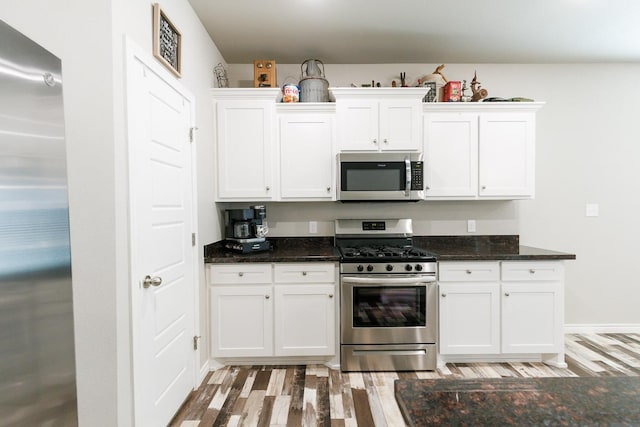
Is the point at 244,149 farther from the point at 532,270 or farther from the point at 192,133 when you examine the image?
the point at 532,270

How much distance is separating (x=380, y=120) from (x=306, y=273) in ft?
4.85

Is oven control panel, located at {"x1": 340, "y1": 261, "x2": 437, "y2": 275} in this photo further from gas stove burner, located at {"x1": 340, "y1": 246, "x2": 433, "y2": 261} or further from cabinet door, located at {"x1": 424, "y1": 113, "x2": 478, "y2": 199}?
cabinet door, located at {"x1": 424, "y1": 113, "x2": 478, "y2": 199}

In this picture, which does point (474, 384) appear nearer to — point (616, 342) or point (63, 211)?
point (63, 211)

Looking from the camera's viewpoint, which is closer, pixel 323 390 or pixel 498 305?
pixel 323 390

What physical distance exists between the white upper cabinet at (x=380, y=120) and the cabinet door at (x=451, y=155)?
181 mm

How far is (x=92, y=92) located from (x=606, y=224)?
4.38 meters

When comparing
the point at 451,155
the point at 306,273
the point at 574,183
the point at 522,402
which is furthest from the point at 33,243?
the point at 574,183

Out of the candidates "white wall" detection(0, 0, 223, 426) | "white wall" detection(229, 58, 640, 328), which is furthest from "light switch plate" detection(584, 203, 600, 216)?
"white wall" detection(0, 0, 223, 426)

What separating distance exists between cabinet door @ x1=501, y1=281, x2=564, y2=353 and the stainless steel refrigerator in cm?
279

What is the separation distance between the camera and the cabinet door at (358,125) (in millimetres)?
2738

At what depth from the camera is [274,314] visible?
251cm

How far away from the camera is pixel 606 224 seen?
10.5ft

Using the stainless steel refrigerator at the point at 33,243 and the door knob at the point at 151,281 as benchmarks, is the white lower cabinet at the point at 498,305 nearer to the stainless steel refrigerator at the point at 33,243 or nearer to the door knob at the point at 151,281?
the door knob at the point at 151,281

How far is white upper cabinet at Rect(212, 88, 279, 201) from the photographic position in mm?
2734
